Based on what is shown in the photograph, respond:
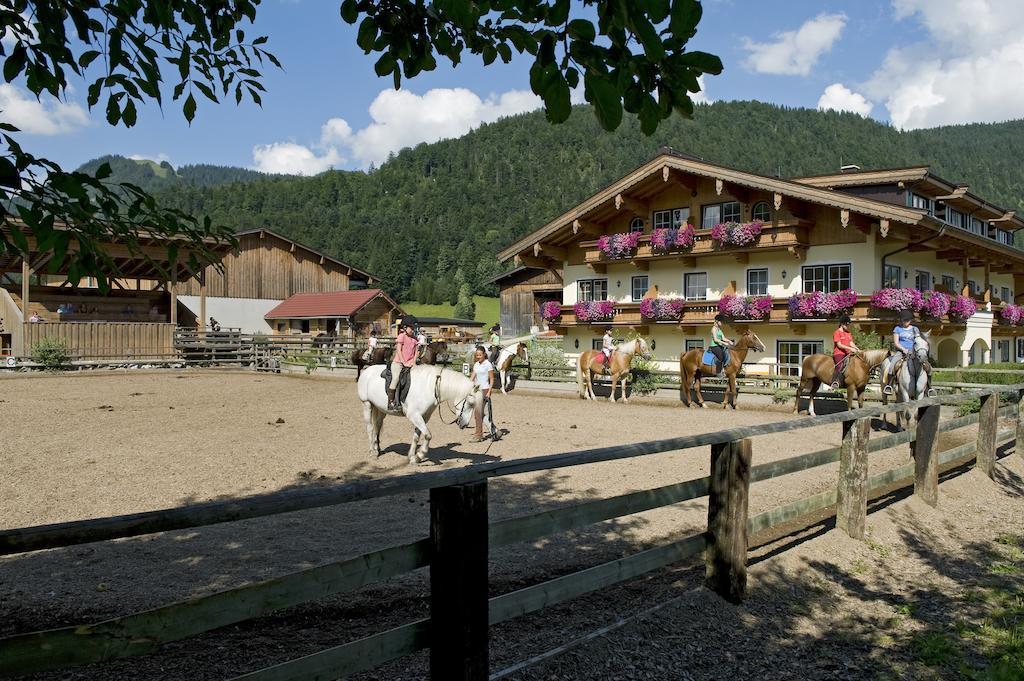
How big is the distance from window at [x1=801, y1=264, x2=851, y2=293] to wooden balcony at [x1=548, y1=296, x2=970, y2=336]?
140 cm

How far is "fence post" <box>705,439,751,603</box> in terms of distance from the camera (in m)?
4.86

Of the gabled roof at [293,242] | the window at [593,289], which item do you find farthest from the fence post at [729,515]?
the gabled roof at [293,242]

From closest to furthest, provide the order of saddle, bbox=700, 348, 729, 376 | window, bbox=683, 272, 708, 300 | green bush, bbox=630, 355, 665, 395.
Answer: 1. saddle, bbox=700, 348, 729, 376
2. green bush, bbox=630, 355, 665, 395
3. window, bbox=683, 272, 708, 300

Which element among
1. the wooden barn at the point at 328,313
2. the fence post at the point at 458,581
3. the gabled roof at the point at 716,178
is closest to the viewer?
the fence post at the point at 458,581

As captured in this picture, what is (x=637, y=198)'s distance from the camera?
29.3 m

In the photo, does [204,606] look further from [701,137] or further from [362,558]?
[701,137]

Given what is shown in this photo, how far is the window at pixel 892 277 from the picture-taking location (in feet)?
78.4

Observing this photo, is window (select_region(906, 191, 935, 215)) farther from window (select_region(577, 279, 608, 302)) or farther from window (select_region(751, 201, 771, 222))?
window (select_region(577, 279, 608, 302))

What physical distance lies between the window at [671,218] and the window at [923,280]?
8.58 m

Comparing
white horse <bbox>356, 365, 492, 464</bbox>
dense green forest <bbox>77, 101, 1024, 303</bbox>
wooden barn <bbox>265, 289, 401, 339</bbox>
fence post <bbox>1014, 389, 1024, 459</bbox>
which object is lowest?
fence post <bbox>1014, 389, 1024, 459</bbox>

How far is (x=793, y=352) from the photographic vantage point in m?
25.8

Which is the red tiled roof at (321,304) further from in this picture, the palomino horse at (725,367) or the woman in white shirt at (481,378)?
the woman in white shirt at (481,378)

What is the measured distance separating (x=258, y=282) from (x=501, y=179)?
406 ft

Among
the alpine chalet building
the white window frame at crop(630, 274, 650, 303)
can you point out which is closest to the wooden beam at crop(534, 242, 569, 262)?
the alpine chalet building
